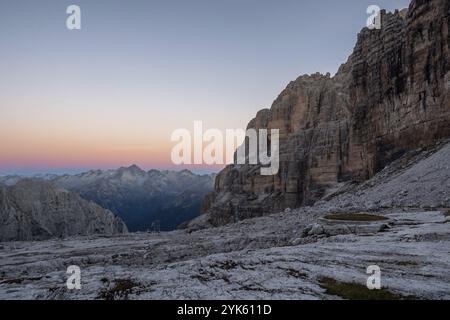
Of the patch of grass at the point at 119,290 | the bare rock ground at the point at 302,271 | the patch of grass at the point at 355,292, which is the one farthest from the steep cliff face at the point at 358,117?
the patch of grass at the point at 119,290

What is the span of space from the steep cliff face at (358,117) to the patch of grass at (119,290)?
64690 millimetres

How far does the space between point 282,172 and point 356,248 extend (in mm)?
111678

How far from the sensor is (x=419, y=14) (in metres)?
77.9

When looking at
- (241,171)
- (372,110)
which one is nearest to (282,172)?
(241,171)

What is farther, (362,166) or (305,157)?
(305,157)

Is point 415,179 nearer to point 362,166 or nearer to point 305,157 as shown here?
point 362,166

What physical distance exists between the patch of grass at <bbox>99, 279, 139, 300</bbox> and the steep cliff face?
64.7 metres

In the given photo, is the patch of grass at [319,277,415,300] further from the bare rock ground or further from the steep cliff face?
the steep cliff face

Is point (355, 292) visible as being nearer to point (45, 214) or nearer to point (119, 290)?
point (119, 290)

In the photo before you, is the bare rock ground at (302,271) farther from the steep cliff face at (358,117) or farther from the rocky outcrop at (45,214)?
the rocky outcrop at (45,214)

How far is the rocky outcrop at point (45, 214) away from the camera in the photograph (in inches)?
4259

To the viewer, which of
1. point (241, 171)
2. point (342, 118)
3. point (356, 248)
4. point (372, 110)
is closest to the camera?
point (356, 248)

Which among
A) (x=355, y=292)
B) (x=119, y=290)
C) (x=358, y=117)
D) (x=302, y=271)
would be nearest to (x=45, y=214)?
(x=358, y=117)
